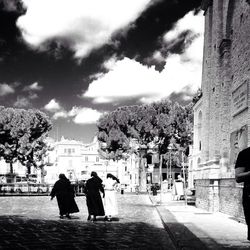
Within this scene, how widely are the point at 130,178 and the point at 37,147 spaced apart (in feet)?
103

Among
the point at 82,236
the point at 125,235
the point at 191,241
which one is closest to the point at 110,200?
the point at 125,235

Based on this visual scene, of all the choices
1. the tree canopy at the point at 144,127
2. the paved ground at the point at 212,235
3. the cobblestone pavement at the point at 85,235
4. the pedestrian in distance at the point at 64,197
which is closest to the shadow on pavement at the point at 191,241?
the paved ground at the point at 212,235

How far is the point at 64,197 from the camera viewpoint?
53.6 ft

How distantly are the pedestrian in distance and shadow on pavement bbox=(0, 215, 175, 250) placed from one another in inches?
89.3

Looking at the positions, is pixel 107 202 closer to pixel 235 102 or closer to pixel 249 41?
pixel 235 102

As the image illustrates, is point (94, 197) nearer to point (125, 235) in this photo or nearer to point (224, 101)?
point (125, 235)

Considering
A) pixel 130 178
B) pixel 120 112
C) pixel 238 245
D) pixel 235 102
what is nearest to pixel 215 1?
pixel 235 102

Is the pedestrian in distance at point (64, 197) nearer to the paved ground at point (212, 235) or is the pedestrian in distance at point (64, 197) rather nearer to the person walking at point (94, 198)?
the person walking at point (94, 198)

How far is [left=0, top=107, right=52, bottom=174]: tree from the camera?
52.2 m

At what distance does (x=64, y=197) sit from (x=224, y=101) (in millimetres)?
6275

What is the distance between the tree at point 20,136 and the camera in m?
52.2

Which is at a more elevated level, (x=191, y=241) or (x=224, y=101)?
(x=224, y=101)

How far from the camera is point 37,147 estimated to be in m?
53.8

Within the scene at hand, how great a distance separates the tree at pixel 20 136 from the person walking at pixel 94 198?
37.8m
